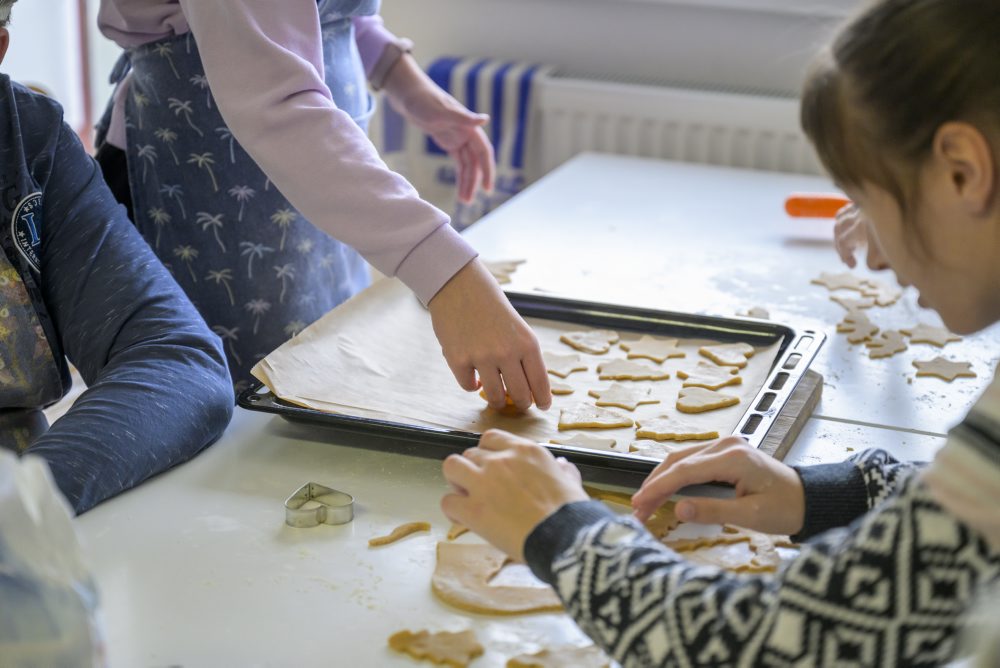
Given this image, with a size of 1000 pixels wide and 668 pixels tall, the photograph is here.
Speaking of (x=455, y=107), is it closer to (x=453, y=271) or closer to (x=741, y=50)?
(x=453, y=271)

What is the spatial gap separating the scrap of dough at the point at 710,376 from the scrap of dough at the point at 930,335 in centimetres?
32

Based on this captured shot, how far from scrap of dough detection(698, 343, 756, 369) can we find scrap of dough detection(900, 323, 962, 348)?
0.26 meters

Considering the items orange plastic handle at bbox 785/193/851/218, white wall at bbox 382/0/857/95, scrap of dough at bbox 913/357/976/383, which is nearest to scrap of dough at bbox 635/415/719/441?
scrap of dough at bbox 913/357/976/383

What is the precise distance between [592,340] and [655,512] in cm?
42

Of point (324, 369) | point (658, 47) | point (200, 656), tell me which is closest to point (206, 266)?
point (324, 369)

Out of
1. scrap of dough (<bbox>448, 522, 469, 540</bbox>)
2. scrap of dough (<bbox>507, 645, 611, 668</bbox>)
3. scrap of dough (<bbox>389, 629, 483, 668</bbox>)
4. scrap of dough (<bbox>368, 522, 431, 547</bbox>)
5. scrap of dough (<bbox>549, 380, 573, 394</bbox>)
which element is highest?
scrap of dough (<bbox>507, 645, 611, 668</bbox>)

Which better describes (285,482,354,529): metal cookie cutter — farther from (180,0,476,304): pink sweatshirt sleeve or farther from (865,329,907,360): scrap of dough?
(865,329,907,360): scrap of dough

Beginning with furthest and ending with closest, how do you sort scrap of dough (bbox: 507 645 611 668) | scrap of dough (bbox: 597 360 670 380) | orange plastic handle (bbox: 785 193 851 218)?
orange plastic handle (bbox: 785 193 851 218) < scrap of dough (bbox: 597 360 670 380) < scrap of dough (bbox: 507 645 611 668)

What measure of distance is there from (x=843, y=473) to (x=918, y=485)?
11.8 inches

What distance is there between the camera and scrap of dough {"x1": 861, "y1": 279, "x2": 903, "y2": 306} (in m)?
1.57

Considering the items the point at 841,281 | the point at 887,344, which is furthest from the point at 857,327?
the point at 841,281

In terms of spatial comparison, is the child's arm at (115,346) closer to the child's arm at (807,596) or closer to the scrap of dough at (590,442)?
the scrap of dough at (590,442)

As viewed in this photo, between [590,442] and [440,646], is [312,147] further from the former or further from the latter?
[440,646]

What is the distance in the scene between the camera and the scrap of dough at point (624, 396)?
1.19 meters
